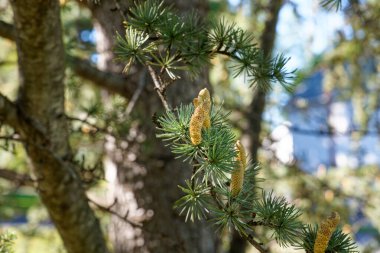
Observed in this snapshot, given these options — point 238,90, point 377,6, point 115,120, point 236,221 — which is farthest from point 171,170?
point 238,90

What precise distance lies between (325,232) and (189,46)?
1.33 ft

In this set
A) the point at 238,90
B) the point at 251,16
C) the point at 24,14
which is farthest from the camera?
the point at 238,90

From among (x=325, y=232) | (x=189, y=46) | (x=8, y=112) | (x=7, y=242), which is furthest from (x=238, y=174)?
(x=8, y=112)

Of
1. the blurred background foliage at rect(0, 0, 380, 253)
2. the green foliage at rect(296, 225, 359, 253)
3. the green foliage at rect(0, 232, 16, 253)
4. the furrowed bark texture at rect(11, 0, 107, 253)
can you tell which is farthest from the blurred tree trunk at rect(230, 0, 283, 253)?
the green foliage at rect(296, 225, 359, 253)

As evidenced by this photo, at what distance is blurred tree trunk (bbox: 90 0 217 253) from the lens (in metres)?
1.93

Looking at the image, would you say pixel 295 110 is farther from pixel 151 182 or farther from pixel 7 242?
pixel 7 242

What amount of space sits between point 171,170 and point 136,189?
6.4 inches

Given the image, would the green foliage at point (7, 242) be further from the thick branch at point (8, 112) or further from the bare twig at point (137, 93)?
the bare twig at point (137, 93)

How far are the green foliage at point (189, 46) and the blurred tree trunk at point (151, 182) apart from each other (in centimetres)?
86

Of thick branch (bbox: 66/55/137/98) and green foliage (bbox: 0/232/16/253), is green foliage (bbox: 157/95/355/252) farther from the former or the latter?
thick branch (bbox: 66/55/137/98)

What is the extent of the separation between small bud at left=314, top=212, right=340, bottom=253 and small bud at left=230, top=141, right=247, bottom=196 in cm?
13

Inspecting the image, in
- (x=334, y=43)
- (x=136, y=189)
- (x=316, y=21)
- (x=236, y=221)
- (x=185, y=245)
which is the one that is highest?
(x=334, y=43)

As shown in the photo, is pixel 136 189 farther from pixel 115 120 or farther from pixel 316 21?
pixel 316 21

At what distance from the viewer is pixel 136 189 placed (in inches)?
79.8
